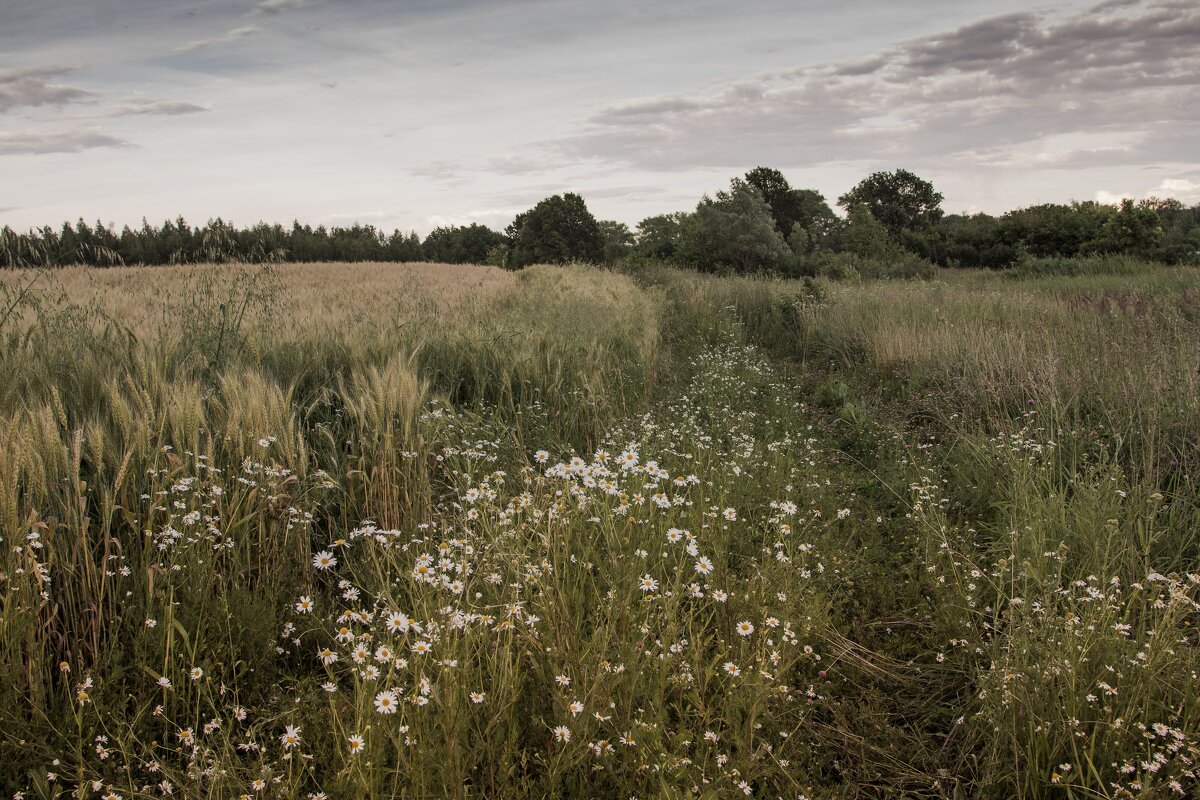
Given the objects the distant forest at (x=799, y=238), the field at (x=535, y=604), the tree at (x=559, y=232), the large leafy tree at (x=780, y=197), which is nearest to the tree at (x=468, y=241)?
the distant forest at (x=799, y=238)

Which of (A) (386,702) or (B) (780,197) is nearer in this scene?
(A) (386,702)

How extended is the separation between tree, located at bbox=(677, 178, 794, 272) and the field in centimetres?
3279

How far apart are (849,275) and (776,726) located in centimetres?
2573

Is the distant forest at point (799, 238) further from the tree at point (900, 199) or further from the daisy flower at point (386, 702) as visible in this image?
the daisy flower at point (386, 702)

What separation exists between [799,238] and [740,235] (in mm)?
8417

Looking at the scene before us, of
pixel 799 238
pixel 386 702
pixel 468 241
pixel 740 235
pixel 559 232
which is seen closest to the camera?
pixel 386 702

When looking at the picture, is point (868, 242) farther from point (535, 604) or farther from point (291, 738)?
point (291, 738)

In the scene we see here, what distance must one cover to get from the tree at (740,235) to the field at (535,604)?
32.8 metres

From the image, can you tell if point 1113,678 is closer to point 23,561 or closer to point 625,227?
point 23,561

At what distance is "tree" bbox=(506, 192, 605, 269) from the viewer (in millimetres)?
58188

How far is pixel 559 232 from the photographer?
58.2 meters

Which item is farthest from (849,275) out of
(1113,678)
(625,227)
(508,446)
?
(625,227)

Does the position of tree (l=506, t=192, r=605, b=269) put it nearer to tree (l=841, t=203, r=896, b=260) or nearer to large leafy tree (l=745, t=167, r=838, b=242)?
large leafy tree (l=745, t=167, r=838, b=242)

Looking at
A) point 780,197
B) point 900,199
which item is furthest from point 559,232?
point 900,199
